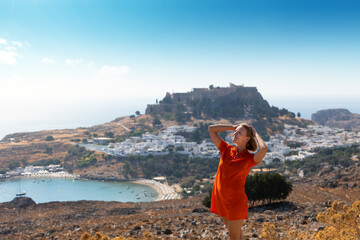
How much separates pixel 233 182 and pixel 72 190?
44.7m

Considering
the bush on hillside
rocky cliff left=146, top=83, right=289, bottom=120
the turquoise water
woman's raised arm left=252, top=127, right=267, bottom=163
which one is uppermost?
rocky cliff left=146, top=83, right=289, bottom=120

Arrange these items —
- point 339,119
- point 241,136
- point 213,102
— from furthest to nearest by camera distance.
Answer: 1. point 339,119
2. point 213,102
3. point 241,136

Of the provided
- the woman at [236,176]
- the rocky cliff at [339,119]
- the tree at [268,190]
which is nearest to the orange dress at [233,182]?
the woman at [236,176]

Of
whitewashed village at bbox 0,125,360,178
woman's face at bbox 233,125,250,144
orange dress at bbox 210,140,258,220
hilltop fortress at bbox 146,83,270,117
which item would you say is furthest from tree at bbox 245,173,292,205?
hilltop fortress at bbox 146,83,270,117

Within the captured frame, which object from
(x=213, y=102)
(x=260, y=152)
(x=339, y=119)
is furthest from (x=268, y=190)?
(x=339, y=119)

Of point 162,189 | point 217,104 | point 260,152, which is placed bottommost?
point 162,189

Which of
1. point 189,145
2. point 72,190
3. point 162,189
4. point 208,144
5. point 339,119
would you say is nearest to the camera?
point 162,189

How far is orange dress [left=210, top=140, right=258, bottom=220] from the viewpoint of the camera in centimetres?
223

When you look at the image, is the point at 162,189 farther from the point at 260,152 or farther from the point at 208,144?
the point at 260,152

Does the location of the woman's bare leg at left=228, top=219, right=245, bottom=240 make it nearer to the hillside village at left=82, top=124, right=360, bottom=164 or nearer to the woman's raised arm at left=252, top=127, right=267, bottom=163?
the woman's raised arm at left=252, top=127, right=267, bottom=163

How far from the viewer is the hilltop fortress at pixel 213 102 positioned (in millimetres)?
73938

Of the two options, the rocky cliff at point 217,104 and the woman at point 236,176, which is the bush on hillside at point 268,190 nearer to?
the woman at point 236,176

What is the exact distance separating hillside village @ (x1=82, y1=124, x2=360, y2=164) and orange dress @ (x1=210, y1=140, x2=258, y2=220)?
47.0m

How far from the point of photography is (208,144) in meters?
57.8
